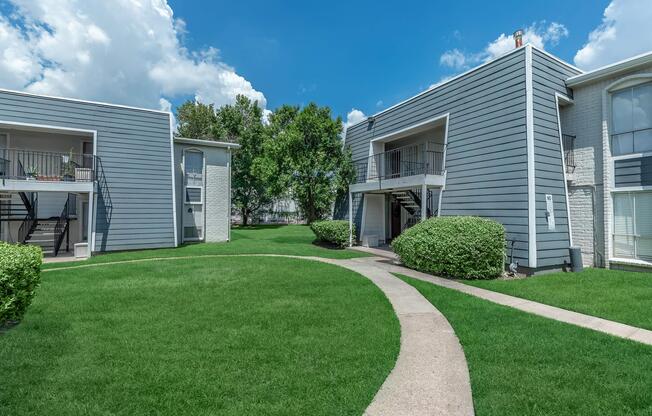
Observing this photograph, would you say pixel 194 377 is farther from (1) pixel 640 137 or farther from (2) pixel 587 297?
(1) pixel 640 137

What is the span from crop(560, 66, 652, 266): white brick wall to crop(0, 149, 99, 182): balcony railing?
17.6 meters

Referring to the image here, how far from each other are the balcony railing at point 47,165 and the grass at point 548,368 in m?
14.7

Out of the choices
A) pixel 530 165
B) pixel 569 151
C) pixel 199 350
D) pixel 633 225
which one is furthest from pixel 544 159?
pixel 199 350

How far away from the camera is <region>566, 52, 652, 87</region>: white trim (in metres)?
9.22

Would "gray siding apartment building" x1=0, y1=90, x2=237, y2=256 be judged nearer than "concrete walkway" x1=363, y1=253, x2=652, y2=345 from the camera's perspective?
No

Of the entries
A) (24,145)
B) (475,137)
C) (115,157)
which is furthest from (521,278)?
(24,145)

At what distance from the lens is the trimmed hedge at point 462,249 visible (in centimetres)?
900

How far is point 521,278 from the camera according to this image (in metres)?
9.20

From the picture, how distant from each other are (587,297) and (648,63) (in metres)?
7.09

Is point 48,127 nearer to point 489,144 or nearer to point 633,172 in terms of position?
point 489,144

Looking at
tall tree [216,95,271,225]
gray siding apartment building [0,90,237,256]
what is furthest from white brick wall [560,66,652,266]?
tall tree [216,95,271,225]

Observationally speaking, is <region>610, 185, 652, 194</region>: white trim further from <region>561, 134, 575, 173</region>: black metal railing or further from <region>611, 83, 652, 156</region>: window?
<region>561, 134, 575, 173</region>: black metal railing

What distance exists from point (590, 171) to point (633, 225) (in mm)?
1977

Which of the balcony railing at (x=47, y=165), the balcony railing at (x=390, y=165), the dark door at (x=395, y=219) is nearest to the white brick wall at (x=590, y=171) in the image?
the balcony railing at (x=390, y=165)
